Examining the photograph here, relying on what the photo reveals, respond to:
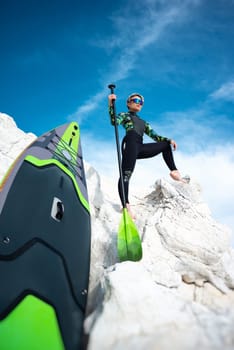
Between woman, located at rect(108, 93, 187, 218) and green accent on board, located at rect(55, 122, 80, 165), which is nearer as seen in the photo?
green accent on board, located at rect(55, 122, 80, 165)

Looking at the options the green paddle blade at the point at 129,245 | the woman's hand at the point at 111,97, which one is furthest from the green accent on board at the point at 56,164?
the woman's hand at the point at 111,97

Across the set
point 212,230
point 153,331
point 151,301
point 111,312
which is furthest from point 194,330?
point 212,230

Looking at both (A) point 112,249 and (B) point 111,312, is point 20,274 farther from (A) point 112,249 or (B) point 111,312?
(A) point 112,249

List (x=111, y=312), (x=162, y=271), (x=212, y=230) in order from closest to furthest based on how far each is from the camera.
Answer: (x=111, y=312), (x=162, y=271), (x=212, y=230)

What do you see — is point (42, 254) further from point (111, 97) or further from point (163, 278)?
point (111, 97)

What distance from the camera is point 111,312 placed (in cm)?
156

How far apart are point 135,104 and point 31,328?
3.39 m

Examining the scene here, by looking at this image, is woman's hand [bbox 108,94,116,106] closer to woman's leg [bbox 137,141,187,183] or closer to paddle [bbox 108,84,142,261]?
woman's leg [bbox 137,141,187,183]

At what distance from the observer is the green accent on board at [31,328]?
1.52 meters

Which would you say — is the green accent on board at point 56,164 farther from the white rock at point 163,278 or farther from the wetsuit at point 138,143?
the wetsuit at point 138,143

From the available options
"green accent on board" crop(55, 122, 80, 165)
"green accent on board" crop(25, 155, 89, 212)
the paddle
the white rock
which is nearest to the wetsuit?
the white rock

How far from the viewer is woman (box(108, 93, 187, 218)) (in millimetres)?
3725

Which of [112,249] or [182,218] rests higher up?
[182,218]

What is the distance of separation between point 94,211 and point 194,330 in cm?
261
